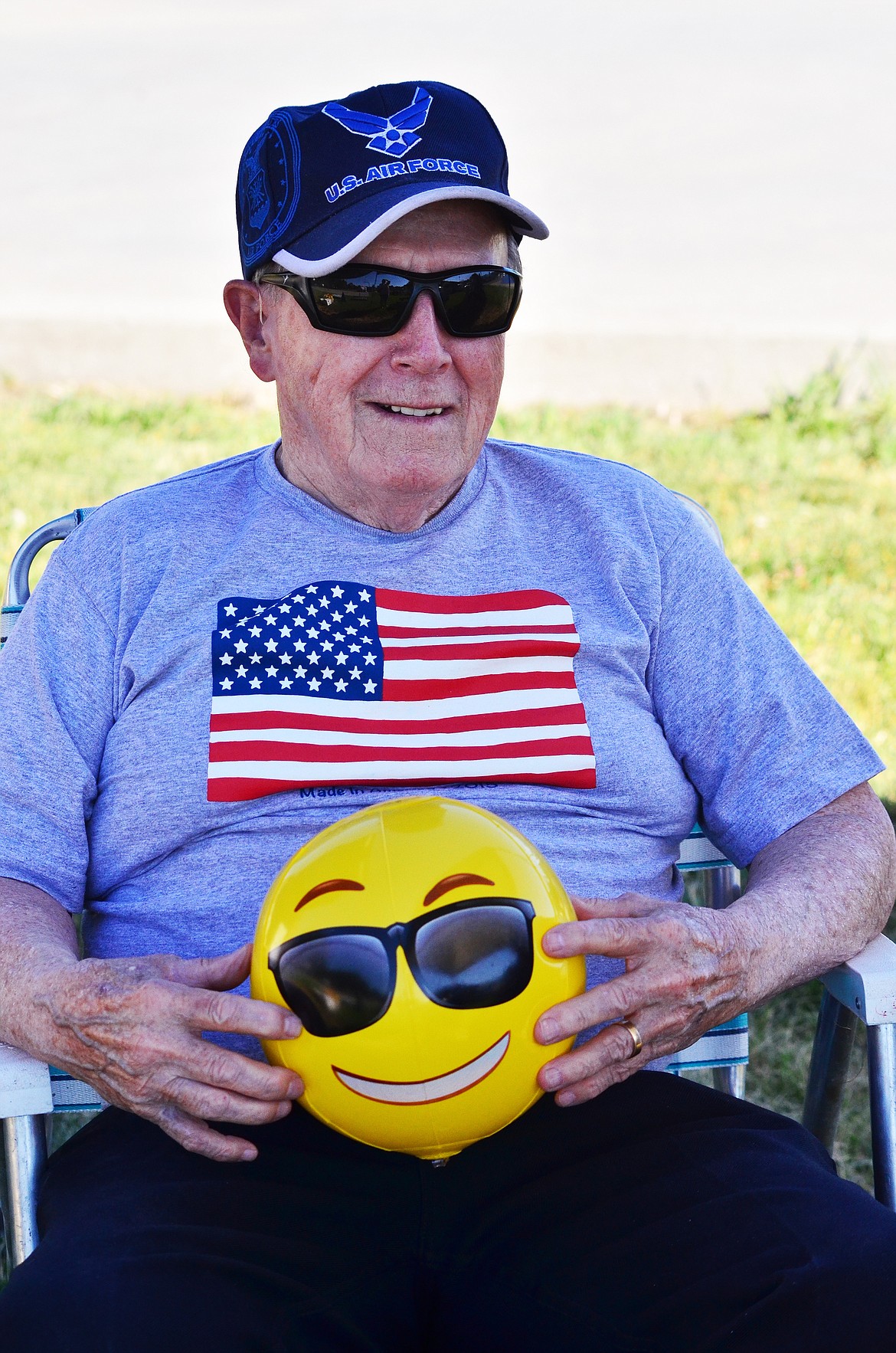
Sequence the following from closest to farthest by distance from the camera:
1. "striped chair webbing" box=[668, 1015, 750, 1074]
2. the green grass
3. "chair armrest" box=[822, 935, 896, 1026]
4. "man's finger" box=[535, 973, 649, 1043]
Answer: "man's finger" box=[535, 973, 649, 1043]
"chair armrest" box=[822, 935, 896, 1026]
"striped chair webbing" box=[668, 1015, 750, 1074]
the green grass

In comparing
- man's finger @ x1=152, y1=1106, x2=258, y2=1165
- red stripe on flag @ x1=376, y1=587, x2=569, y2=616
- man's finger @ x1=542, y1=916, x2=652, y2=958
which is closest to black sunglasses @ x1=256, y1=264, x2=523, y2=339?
red stripe on flag @ x1=376, y1=587, x2=569, y2=616

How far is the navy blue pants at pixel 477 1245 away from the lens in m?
1.79

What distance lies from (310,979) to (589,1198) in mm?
504

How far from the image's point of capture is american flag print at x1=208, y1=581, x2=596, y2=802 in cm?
240

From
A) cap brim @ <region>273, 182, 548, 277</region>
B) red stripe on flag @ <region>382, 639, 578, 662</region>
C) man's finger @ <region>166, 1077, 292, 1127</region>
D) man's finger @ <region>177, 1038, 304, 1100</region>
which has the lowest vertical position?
man's finger @ <region>166, 1077, 292, 1127</region>

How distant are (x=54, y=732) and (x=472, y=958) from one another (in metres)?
0.92

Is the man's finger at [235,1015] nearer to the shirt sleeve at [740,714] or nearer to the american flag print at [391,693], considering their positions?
the american flag print at [391,693]

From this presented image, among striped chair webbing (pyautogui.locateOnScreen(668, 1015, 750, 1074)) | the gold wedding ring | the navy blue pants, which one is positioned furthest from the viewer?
striped chair webbing (pyautogui.locateOnScreen(668, 1015, 750, 1074))

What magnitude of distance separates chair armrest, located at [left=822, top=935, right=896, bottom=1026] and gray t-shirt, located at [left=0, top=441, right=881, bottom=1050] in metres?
0.26

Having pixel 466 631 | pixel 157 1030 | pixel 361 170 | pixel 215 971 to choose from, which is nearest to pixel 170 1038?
pixel 157 1030

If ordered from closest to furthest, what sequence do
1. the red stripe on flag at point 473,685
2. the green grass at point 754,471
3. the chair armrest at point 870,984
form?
the chair armrest at point 870,984 < the red stripe on flag at point 473,685 < the green grass at point 754,471

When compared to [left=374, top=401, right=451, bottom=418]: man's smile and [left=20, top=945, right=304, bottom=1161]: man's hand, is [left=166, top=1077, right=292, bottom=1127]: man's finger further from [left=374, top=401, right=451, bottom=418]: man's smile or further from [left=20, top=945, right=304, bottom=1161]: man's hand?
[left=374, top=401, right=451, bottom=418]: man's smile

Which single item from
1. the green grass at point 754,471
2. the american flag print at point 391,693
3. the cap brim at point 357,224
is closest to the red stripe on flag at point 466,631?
the american flag print at point 391,693

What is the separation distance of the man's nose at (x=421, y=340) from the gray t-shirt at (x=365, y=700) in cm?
28
